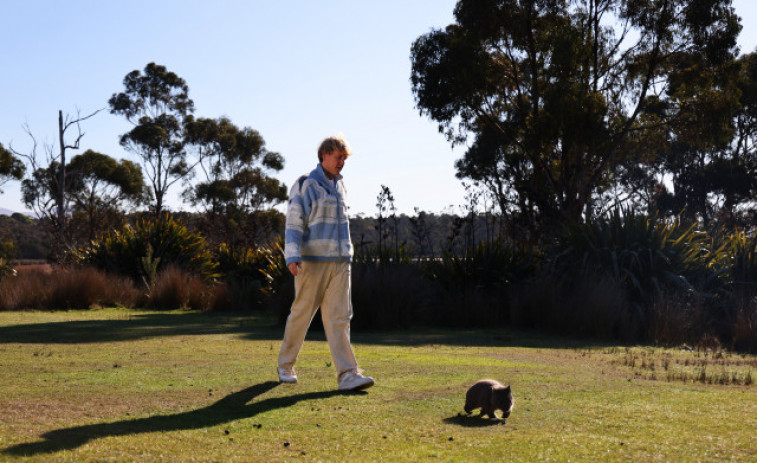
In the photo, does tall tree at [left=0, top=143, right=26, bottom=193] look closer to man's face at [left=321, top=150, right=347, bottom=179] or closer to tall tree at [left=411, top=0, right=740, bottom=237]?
tall tree at [left=411, top=0, right=740, bottom=237]

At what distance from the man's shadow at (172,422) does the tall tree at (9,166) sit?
132ft

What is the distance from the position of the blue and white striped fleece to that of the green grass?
3.50 feet

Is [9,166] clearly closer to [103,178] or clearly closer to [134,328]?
[103,178]

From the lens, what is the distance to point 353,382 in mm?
5945

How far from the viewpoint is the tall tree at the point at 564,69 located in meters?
22.8

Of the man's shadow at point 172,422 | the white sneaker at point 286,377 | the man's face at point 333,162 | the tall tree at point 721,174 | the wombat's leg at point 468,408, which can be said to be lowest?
the man's shadow at point 172,422

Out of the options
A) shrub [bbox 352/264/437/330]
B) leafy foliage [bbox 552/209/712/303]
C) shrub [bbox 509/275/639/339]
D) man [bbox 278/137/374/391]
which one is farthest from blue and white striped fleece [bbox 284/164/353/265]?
leafy foliage [bbox 552/209/712/303]

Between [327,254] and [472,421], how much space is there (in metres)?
1.72

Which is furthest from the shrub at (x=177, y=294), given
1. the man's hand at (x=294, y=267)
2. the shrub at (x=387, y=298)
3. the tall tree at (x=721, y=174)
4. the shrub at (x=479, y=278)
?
the tall tree at (x=721, y=174)

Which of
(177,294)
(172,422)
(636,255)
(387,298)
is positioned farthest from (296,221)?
(177,294)

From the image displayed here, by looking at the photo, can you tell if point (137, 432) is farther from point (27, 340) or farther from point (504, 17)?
point (504, 17)

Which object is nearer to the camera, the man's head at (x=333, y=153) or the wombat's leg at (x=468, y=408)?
the wombat's leg at (x=468, y=408)

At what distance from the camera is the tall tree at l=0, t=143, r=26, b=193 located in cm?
4119

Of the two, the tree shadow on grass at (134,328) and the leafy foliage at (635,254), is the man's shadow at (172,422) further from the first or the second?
the leafy foliage at (635,254)
